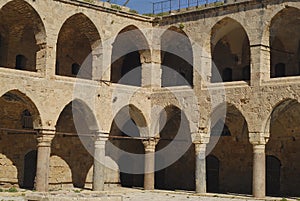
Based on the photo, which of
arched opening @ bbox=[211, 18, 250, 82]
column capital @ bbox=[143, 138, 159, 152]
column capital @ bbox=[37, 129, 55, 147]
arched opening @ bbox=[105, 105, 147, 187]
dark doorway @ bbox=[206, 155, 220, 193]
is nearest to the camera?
column capital @ bbox=[37, 129, 55, 147]

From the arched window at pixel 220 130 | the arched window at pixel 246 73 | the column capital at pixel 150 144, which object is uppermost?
the arched window at pixel 246 73

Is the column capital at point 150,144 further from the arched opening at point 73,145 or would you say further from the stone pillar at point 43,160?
the stone pillar at point 43,160

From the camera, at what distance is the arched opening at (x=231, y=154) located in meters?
25.5

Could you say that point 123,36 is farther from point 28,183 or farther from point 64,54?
point 28,183

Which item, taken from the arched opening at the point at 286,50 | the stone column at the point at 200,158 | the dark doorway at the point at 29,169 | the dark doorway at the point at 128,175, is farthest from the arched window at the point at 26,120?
the arched opening at the point at 286,50

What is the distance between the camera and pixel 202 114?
23.6 m

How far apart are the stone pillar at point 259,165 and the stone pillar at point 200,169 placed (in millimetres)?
2252

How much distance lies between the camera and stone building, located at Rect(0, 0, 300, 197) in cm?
2192

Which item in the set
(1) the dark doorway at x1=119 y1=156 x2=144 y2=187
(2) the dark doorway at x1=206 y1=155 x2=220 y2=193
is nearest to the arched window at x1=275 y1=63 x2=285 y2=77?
(2) the dark doorway at x1=206 y1=155 x2=220 y2=193

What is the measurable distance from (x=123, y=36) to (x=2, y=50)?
5097mm

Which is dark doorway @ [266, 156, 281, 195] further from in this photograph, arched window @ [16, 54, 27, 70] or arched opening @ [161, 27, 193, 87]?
arched window @ [16, 54, 27, 70]

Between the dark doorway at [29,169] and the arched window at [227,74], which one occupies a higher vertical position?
the arched window at [227,74]

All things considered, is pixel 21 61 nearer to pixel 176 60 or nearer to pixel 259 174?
pixel 176 60

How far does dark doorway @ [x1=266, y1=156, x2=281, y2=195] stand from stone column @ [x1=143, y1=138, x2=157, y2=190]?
4915 millimetres
